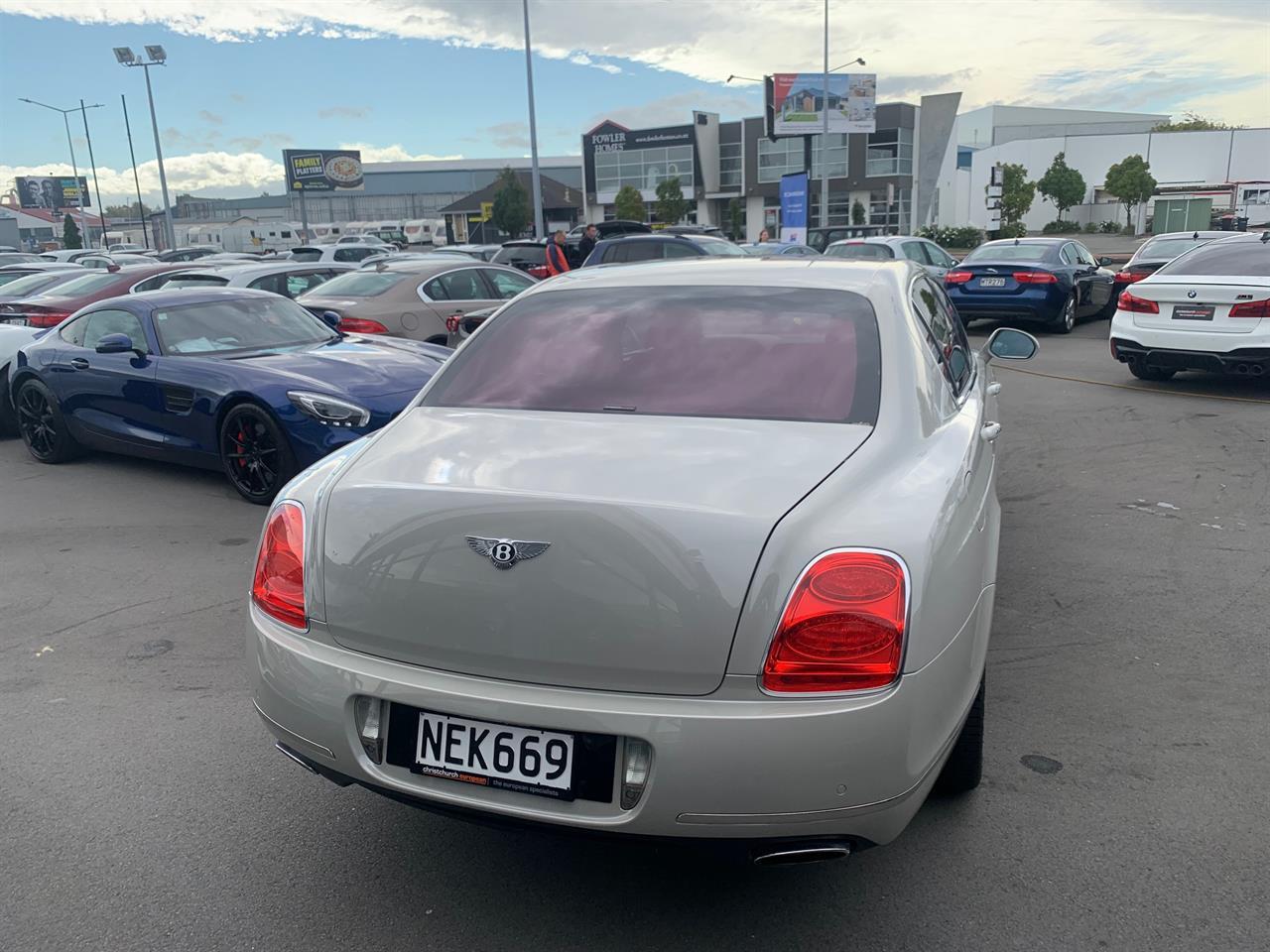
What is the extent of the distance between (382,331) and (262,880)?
8.34 meters

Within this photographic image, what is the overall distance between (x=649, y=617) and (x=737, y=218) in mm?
71960

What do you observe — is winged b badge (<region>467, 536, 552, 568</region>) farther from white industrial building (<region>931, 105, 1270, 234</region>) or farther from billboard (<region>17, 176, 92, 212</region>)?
billboard (<region>17, 176, 92, 212</region>)

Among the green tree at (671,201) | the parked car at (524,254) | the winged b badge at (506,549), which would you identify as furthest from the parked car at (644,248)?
the green tree at (671,201)

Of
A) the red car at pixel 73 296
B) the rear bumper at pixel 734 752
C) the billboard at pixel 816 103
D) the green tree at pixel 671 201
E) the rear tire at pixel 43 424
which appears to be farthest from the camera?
the green tree at pixel 671 201

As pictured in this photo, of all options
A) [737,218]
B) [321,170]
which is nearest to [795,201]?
[737,218]

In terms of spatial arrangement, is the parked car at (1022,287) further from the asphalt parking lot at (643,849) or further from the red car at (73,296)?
the red car at (73,296)

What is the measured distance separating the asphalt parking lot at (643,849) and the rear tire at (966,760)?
0.06 m

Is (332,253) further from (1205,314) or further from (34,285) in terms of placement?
(1205,314)

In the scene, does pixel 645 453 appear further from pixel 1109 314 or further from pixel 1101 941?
pixel 1109 314

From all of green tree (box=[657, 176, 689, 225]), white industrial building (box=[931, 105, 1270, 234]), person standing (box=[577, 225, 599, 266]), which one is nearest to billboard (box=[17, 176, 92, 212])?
green tree (box=[657, 176, 689, 225])

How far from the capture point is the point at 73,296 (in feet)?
42.7

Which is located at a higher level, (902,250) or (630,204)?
(630,204)

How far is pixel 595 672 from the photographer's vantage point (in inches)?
84.0

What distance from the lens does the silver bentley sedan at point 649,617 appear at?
81.2 inches
